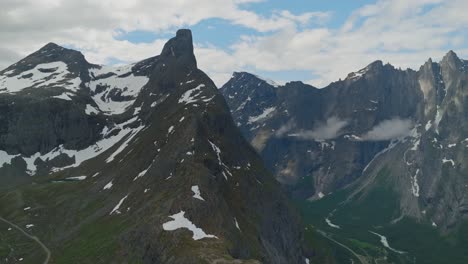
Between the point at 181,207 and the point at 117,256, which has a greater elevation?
the point at 181,207

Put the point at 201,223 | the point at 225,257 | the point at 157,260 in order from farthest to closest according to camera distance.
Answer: the point at 201,223, the point at 157,260, the point at 225,257

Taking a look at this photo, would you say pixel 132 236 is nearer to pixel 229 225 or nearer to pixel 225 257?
pixel 229 225

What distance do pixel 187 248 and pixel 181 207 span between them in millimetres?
28088

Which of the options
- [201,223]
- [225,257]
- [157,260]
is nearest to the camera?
[225,257]

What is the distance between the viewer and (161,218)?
192250 millimetres

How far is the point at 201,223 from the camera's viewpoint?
620 ft

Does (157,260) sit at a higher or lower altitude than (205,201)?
lower

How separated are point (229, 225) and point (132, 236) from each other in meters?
33.2

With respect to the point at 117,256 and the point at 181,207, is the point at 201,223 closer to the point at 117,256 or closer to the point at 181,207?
the point at 181,207

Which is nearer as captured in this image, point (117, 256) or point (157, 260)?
point (157, 260)

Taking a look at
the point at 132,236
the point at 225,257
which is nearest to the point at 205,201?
the point at 132,236

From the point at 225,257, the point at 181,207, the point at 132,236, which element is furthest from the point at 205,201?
the point at 225,257

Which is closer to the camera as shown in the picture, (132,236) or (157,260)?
(157,260)

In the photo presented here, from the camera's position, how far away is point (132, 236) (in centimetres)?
19900
